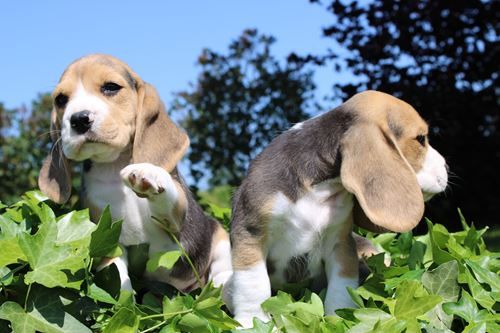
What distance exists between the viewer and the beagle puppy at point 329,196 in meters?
3.02

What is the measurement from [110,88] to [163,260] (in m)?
0.98

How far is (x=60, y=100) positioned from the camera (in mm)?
3443

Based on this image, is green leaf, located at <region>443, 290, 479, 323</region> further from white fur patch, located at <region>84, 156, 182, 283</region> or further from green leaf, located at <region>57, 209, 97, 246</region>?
green leaf, located at <region>57, 209, 97, 246</region>

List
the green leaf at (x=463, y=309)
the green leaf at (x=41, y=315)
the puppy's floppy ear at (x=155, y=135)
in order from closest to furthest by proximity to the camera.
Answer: the green leaf at (x=41, y=315) → the green leaf at (x=463, y=309) → the puppy's floppy ear at (x=155, y=135)

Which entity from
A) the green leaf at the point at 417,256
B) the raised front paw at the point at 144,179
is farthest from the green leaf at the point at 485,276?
the raised front paw at the point at 144,179

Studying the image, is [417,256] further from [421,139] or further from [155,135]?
[155,135]

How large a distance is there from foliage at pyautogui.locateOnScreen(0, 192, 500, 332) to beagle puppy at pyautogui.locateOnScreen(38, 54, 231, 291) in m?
0.30

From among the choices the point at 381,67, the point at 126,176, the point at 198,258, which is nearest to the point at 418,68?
the point at 381,67

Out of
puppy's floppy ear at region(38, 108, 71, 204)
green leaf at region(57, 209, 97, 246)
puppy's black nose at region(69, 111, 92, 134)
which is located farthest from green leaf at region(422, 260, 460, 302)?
puppy's floppy ear at region(38, 108, 71, 204)

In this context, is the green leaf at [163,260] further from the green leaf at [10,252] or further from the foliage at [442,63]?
the foliage at [442,63]

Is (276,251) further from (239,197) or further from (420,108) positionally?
(420,108)

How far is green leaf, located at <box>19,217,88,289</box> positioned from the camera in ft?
8.13

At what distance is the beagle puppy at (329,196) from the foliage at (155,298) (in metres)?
0.19

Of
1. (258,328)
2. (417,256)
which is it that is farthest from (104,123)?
(417,256)
